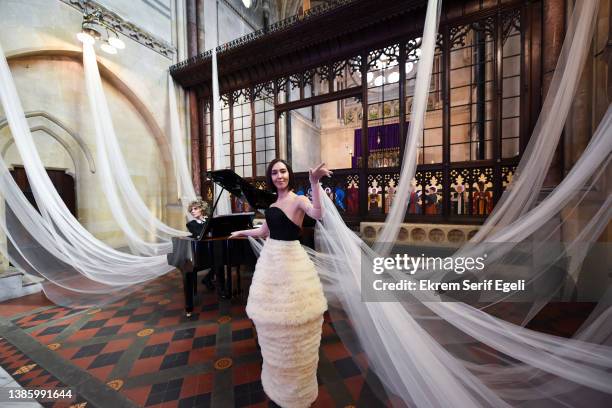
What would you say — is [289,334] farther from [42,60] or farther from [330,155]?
[330,155]

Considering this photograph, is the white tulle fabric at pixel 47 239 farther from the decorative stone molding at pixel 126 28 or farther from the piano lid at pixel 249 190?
the decorative stone molding at pixel 126 28

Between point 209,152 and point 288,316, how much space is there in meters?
6.37

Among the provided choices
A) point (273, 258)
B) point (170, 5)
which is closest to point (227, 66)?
point (170, 5)

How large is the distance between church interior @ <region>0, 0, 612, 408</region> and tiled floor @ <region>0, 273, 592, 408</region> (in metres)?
0.01

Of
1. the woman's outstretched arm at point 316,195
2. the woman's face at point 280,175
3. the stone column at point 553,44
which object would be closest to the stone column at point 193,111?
the woman's face at point 280,175

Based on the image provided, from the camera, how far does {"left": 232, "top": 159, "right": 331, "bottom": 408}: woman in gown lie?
4.61ft

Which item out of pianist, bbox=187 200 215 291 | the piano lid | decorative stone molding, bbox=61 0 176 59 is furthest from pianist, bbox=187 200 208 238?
decorative stone molding, bbox=61 0 176 59

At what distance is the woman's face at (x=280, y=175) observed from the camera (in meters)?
1.52

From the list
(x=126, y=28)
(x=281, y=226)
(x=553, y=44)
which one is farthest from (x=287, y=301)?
(x=126, y=28)

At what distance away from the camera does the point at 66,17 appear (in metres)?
4.51

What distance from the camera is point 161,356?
222cm

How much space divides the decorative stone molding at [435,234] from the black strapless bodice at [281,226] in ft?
10.7

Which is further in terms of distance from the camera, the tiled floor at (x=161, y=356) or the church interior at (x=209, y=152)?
the church interior at (x=209, y=152)

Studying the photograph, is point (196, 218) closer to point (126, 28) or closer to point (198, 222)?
point (198, 222)
